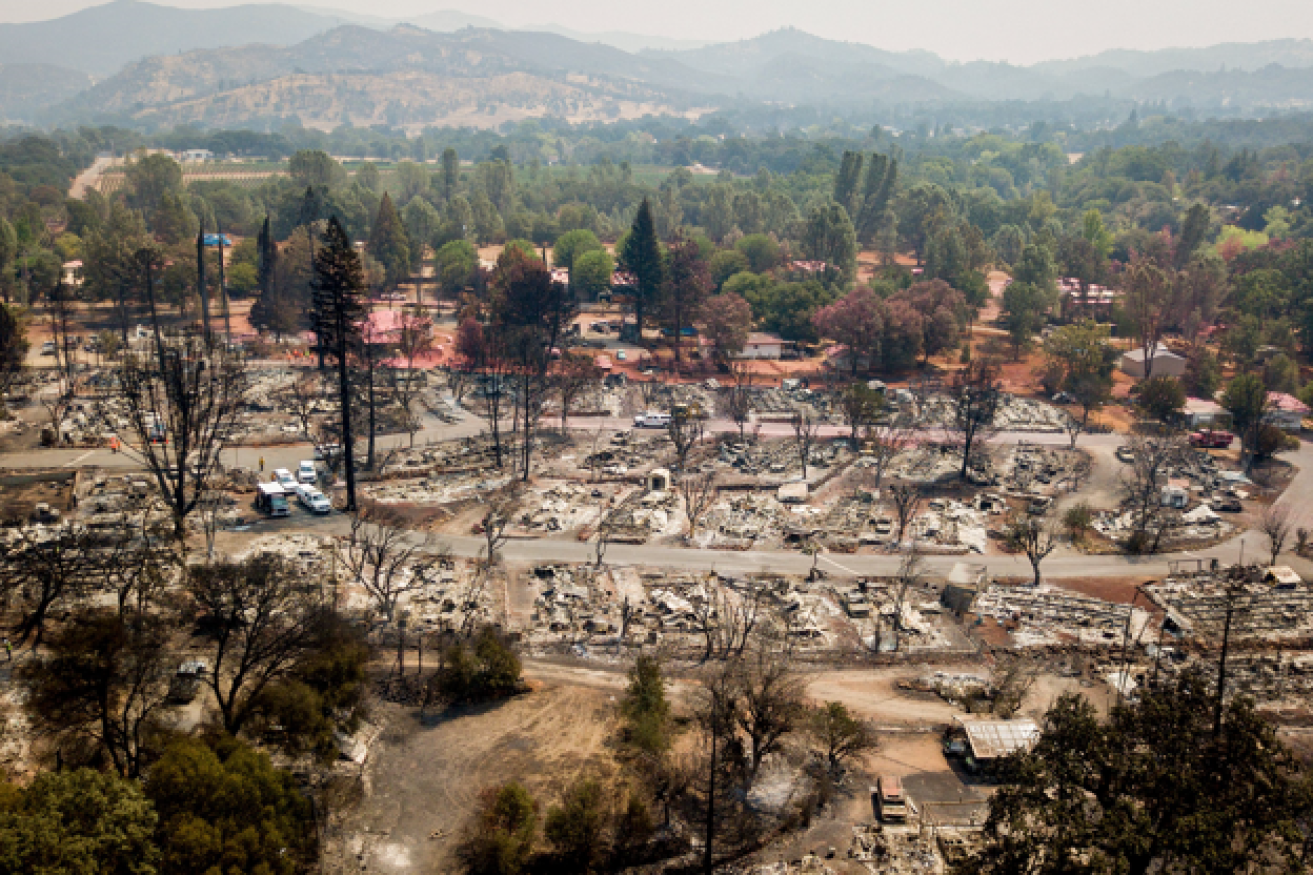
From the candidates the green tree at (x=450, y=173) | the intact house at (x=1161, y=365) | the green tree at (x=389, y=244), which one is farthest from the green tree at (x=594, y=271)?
the green tree at (x=450, y=173)

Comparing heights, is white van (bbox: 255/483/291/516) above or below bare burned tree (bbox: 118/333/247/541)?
below

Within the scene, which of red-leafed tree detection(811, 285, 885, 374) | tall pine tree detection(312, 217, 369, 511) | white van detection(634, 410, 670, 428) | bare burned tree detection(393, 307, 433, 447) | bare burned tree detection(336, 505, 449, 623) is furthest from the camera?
red-leafed tree detection(811, 285, 885, 374)

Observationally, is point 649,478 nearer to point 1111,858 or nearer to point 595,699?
point 595,699

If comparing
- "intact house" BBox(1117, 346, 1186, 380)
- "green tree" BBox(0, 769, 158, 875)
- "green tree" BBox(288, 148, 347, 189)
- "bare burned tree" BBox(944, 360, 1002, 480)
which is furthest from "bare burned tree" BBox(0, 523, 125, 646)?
"green tree" BBox(288, 148, 347, 189)

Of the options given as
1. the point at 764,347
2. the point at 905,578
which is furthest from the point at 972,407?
the point at 905,578

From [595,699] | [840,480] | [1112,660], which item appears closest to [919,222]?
[840,480]

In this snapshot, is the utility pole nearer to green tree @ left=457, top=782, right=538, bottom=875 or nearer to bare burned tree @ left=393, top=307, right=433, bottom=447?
bare burned tree @ left=393, top=307, right=433, bottom=447

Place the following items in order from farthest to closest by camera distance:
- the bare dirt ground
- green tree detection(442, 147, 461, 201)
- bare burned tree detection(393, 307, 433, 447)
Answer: green tree detection(442, 147, 461, 201) → bare burned tree detection(393, 307, 433, 447) → the bare dirt ground
